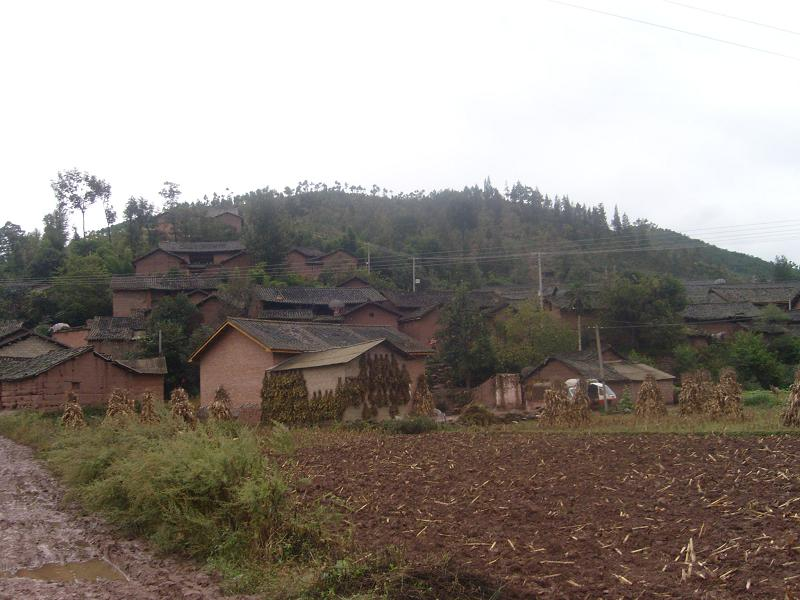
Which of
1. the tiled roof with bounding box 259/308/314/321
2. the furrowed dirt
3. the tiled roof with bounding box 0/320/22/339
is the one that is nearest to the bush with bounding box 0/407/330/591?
the furrowed dirt

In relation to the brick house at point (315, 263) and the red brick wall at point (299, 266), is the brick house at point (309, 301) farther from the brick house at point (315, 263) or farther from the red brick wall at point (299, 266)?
the red brick wall at point (299, 266)

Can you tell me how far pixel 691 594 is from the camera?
622 centimetres

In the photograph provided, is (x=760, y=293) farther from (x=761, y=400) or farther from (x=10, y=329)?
(x=10, y=329)

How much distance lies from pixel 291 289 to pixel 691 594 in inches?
1605

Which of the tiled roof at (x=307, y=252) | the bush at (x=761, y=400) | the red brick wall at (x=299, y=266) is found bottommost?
the bush at (x=761, y=400)

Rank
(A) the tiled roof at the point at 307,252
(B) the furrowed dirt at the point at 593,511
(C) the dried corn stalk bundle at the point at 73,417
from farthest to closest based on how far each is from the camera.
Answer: (A) the tiled roof at the point at 307,252
(C) the dried corn stalk bundle at the point at 73,417
(B) the furrowed dirt at the point at 593,511

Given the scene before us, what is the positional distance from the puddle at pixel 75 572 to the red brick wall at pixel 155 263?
4234cm

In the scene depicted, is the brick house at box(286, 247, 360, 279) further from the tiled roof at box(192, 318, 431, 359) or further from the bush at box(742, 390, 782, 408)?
the bush at box(742, 390, 782, 408)

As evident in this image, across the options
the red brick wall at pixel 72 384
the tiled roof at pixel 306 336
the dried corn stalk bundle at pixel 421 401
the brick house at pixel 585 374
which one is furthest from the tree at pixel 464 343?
the red brick wall at pixel 72 384

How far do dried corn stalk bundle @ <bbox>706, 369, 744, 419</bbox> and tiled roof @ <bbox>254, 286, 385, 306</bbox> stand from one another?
27508 millimetres

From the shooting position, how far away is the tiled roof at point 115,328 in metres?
40.5

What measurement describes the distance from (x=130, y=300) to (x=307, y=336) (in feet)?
69.6

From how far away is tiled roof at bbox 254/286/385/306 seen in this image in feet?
144

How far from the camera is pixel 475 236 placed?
76562mm
